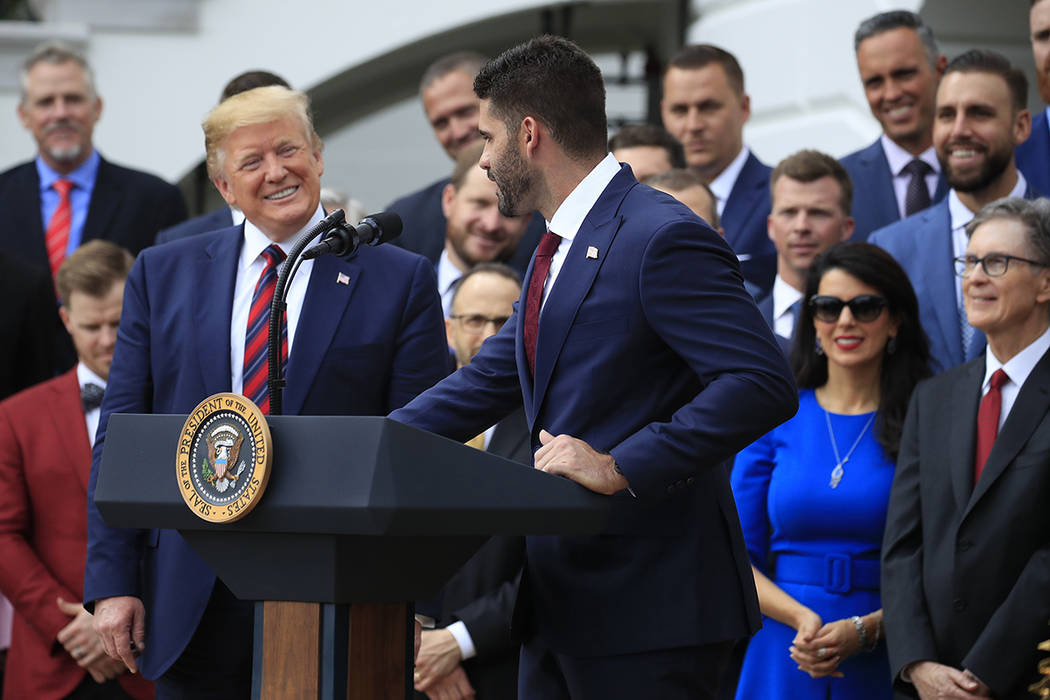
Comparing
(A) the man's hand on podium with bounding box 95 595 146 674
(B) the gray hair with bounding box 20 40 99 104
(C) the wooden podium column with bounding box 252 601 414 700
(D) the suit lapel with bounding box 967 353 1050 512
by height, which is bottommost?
(A) the man's hand on podium with bounding box 95 595 146 674

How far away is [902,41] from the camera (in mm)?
5852

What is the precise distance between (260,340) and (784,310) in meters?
2.36

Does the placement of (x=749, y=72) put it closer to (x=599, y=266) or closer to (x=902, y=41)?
(x=902, y=41)

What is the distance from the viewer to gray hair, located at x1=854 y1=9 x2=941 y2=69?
590cm

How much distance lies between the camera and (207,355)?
3.53 metres

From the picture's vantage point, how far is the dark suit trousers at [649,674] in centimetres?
280

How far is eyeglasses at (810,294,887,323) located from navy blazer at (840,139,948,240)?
1.06 m

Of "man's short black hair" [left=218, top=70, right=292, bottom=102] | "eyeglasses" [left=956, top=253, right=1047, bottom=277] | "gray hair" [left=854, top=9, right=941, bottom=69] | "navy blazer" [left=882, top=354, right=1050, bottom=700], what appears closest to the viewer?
"navy blazer" [left=882, top=354, right=1050, bottom=700]

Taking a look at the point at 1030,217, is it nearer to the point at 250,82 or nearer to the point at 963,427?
the point at 963,427

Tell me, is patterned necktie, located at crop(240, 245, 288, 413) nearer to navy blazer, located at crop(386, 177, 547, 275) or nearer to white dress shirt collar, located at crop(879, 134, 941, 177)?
navy blazer, located at crop(386, 177, 547, 275)

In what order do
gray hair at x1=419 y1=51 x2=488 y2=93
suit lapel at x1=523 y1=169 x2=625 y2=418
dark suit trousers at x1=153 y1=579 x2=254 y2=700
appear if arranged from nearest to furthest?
suit lapel at x1=523 y1=169 x2=625 y2=418 < dark suit trousers at x1=153 y1=579 x2=254 y2=700 < gray hair at x1=419 y1=51 x2=488 y2=93

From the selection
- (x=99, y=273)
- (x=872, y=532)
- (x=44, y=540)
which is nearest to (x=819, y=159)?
(x=872, y=532)

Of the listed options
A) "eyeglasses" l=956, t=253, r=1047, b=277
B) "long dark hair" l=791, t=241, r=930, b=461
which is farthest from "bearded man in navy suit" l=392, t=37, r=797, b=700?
"long dark hair" l=791, t=241, r=930, b=461

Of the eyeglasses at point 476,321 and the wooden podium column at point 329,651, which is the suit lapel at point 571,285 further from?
the eyeglasses at point 476,321
